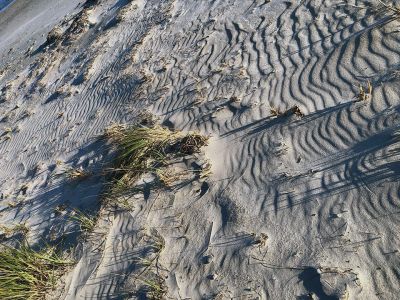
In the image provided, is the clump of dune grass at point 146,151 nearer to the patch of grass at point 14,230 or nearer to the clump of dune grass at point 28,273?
the clump of dune grass at point 28,273

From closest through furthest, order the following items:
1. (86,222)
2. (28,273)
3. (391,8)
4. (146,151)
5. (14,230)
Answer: (28,273) < (391,8) < (86,222) < (146,151) < (14,230)

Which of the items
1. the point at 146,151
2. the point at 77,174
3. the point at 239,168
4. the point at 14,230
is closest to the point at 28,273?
the point at 14,230

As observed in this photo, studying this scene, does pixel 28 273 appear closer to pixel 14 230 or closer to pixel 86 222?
pixel 86 222

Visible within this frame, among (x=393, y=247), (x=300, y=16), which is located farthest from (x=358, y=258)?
(x=300, y=16)

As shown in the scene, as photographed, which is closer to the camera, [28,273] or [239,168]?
[28,273]

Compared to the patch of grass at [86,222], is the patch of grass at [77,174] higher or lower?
lower

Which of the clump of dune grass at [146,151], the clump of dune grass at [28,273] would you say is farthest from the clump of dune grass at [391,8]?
the clump of dune grass at [28,273]

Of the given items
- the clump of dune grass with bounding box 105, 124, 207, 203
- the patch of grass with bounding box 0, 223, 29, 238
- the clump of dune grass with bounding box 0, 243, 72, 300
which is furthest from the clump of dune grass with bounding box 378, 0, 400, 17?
the patch of grass with bounding box 0, 223, 29, 238
